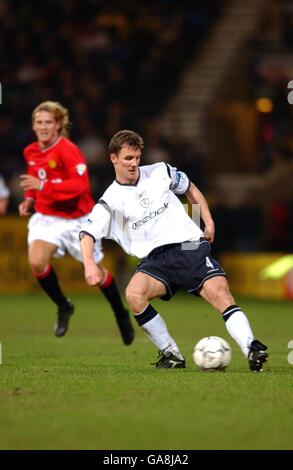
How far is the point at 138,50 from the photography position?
74.2ft

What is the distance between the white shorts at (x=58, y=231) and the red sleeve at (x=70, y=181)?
0.29 m

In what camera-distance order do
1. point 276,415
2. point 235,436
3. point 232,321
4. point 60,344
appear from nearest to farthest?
1. point 235,436
2. point 276,415
3. point 232,321
4. point 60,344

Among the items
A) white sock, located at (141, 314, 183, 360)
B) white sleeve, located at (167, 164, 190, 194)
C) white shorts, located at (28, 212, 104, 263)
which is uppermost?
white shorts, located at (28, 212, 104, 263)

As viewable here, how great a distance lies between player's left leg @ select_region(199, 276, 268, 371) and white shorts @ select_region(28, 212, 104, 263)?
10.5ft

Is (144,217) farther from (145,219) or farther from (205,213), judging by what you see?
(205,213)

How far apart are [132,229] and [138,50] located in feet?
44.9

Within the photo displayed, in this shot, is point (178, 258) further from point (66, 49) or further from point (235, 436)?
point (66, 49)

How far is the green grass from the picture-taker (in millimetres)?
6484

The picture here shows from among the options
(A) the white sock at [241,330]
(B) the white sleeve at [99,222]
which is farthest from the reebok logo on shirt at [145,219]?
(A) the white sock at [241,330]

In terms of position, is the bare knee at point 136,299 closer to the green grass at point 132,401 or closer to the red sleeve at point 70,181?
the green grass at point 132,401

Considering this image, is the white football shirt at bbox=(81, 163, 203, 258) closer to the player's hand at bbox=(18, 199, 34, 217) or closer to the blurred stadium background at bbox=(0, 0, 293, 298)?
the player's hand at bbox=(18, 199, 34, 217)

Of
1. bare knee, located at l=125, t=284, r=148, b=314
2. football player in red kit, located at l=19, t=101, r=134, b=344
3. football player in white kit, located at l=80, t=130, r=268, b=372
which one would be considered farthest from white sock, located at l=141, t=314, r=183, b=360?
football player in red kit, located at l=19, t=101, r=134, b=344
